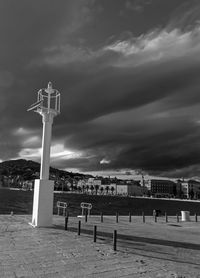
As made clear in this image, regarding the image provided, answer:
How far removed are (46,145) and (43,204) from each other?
11.5 feet

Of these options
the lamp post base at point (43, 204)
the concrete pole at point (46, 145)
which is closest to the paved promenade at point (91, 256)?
the lamp post base at point (43, 204)

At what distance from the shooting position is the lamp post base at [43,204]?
1839cm

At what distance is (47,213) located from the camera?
61.0 feet

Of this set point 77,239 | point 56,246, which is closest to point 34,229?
point 77,239

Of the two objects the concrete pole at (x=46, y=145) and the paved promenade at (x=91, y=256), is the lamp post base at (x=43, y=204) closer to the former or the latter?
the concrete pole at (x=46, y=145)

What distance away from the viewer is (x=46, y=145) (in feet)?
63.2

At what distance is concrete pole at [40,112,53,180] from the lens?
62.9 feet

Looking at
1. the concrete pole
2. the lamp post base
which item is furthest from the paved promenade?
the concrete pole

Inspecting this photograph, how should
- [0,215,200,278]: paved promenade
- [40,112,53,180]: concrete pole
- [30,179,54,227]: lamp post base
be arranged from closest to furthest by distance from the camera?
[0,215,200,278]: paved promenade, [30,179,54,227]: lamp post base, [40,112,53,180]: concrete pole

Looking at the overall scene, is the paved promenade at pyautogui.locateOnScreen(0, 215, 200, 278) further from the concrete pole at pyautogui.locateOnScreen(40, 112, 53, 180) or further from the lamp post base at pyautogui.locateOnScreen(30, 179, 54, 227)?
the concrete pole at pyautogui.locateOnScreen(40, 112, 53, 180)

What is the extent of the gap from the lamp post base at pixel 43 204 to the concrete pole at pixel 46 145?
629 mm

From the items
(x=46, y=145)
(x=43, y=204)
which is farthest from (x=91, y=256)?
(x=46, y=145)

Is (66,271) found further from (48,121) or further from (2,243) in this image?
(48,121)

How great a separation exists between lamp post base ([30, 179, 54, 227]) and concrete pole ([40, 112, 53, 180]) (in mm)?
629
